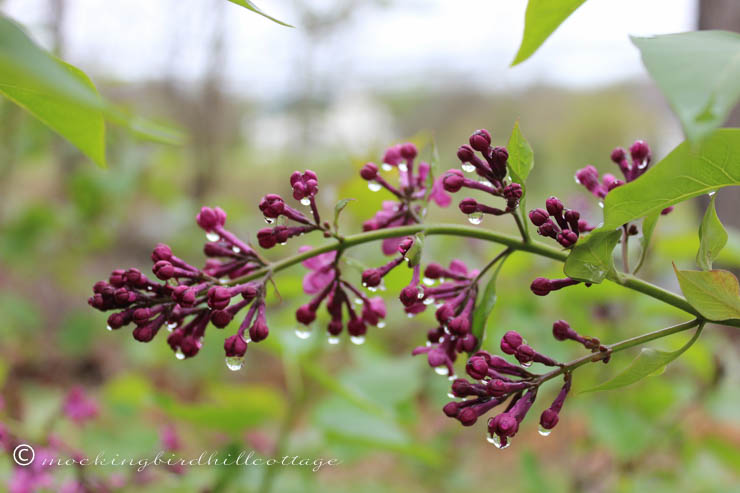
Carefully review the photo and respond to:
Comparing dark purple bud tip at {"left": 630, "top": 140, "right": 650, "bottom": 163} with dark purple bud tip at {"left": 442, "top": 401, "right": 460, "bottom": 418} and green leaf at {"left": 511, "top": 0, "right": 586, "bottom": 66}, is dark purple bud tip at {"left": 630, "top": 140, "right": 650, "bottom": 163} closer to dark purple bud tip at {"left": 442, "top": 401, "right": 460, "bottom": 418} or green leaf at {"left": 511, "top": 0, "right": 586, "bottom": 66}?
green leaf at {"left": 511, "top": 0, "right": 586, "bottom": 66}

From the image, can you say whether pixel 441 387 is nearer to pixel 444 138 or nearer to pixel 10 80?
pixel 10 80

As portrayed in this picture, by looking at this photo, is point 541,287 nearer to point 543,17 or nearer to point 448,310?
point 448,310

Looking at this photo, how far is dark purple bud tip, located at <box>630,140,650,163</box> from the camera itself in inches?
23.0

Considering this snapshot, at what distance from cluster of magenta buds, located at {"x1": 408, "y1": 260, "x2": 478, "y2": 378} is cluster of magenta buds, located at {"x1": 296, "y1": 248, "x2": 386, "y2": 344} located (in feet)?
0.20

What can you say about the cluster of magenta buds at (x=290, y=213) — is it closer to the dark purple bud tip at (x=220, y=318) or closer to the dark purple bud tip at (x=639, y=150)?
the dark purple bud tip at (x=220, y=318)

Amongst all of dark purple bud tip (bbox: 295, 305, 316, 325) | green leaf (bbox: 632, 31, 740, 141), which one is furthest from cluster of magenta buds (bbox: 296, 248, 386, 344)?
green leaf (bbox: 632, 31, 740, 141)

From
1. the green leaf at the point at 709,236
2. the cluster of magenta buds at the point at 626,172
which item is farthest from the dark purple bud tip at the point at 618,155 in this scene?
the green leaf at the point at 709,236

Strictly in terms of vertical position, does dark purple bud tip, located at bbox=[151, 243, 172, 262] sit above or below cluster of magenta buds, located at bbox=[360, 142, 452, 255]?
below

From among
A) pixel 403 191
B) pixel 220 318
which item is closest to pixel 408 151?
pixel 403 191

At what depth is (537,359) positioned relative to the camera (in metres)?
0.54

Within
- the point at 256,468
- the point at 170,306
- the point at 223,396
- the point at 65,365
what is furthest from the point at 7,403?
the point at 65,365

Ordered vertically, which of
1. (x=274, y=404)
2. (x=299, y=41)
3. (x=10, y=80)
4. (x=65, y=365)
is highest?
(x=299, y=41)

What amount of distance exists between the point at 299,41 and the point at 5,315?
3.91m

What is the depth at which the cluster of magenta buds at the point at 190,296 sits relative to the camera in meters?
0.52
